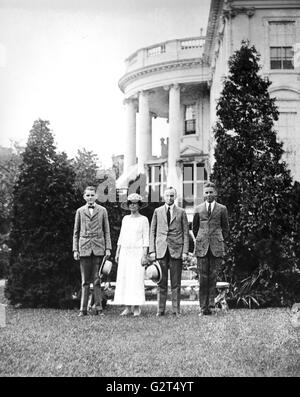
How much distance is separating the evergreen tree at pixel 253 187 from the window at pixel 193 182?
47.3 ft

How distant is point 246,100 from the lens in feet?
31.8

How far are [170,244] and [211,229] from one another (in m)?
0.68

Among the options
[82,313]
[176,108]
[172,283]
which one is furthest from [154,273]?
[176,108]

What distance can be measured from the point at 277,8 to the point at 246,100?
6082mm

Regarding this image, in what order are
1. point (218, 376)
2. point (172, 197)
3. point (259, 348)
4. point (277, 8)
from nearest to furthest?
point (218, 376) < point (259, 348) < point (172, 197) < point (277, 8)

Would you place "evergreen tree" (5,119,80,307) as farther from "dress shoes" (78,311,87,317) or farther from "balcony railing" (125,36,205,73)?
"balcony railing" (125,36,205,73)

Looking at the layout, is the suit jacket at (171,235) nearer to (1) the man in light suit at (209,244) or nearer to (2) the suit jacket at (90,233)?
(1) the man in light suit at (209,244)

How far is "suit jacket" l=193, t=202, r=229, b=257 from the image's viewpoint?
8484 mm

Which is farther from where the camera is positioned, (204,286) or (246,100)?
(246,100)

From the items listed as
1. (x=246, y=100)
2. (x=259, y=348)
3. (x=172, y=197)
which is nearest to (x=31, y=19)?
(x=172, y=197)

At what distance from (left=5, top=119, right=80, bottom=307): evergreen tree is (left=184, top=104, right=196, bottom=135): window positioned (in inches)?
694

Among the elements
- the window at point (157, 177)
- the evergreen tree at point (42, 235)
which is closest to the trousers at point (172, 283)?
the evergreen tree at point (42, 235)

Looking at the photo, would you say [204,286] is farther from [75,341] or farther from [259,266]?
[75,341]

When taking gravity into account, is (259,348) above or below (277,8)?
below
